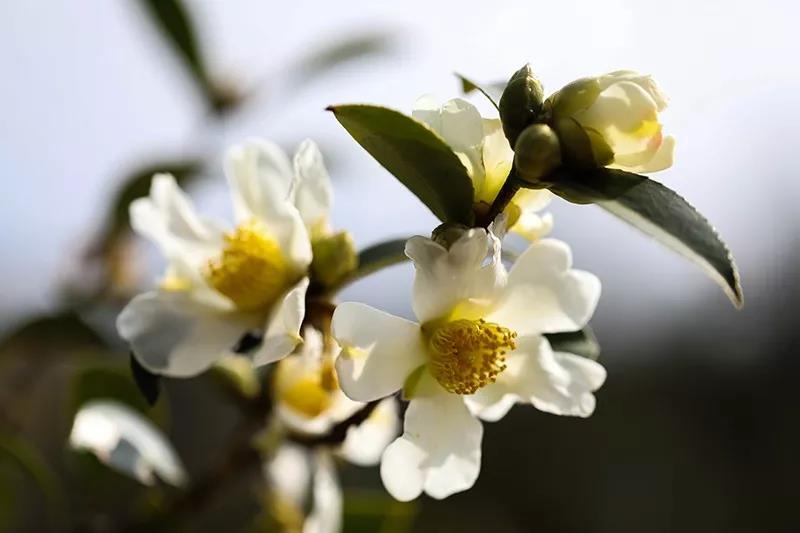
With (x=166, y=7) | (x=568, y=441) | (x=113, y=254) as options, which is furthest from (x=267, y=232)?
(x=568, y=441)

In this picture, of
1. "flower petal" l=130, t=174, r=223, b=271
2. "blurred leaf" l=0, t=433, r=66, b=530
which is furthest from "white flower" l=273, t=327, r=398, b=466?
"blurred leaf" l=0, t=433, r=66, b=530

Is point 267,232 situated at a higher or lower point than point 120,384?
higher

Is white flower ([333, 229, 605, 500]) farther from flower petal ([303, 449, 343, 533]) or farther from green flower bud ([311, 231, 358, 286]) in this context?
flower petal ([303, 449, 343, 533])

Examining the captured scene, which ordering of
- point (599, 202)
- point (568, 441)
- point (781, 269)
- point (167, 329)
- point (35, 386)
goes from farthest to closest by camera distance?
1. point (568, 441)
2. point (781, 269)
3. point (35, 386)
4. point (167, 329)
5. point (599, 202)

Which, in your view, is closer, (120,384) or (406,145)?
(406,145)

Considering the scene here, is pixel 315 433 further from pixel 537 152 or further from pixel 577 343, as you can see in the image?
pixel 537 152

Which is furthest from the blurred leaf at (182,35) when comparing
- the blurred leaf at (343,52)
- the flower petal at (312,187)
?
the flower petal at (312,187)

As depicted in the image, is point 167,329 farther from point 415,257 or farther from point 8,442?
point 8,442
